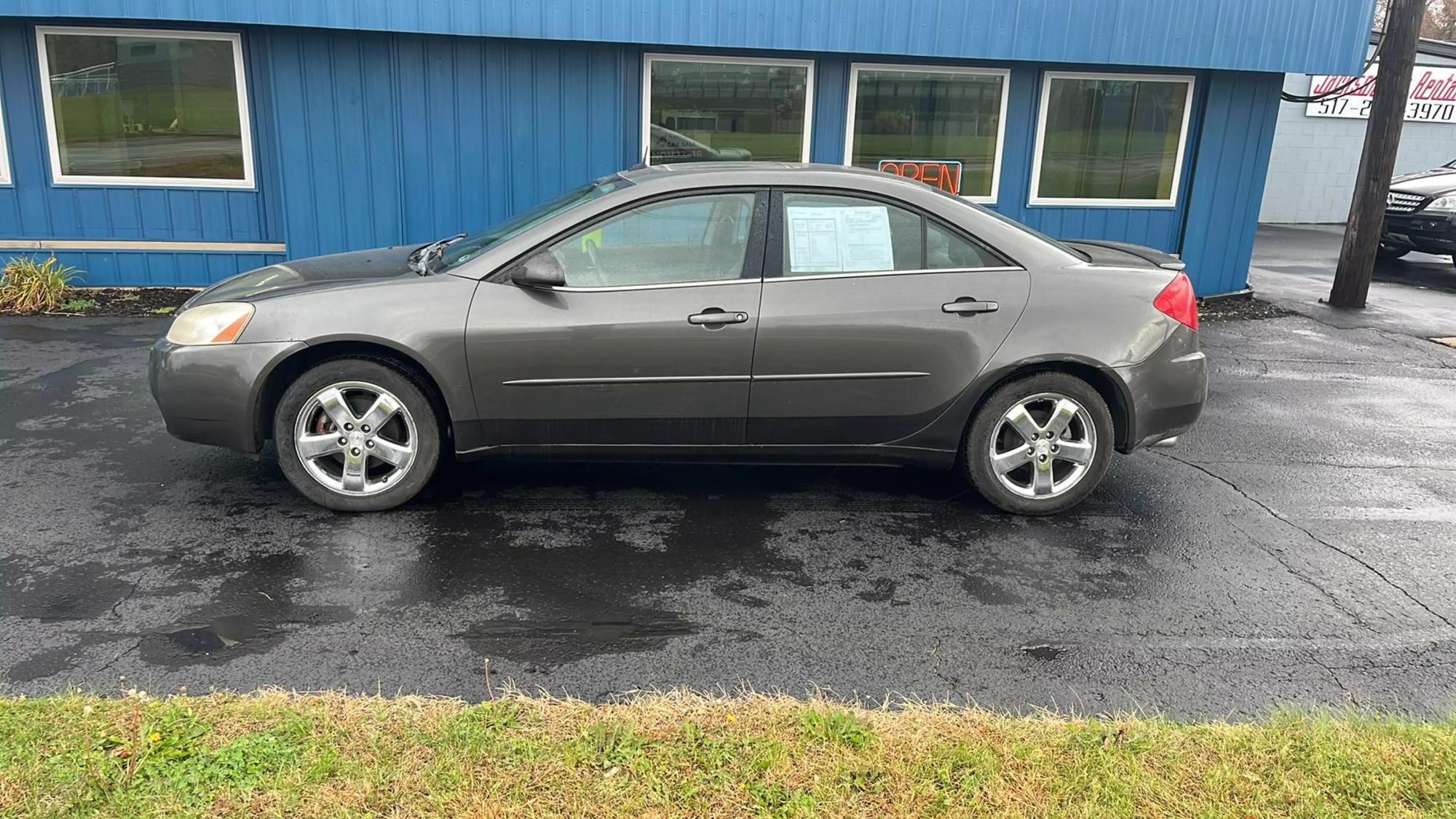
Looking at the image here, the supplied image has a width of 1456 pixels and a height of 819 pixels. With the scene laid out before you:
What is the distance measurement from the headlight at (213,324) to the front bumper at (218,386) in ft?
0.11

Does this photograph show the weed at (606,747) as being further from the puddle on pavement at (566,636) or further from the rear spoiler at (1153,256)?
the rear spoiler at (1153,256)

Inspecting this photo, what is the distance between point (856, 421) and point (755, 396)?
1.59ft

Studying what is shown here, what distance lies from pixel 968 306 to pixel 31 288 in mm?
7968

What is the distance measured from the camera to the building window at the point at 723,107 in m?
9.51

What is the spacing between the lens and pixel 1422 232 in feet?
44.3

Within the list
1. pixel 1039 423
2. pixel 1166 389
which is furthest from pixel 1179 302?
pixel 1039 423

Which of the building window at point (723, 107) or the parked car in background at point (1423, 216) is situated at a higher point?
the building window at point (723, 107)

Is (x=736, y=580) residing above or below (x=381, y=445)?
below

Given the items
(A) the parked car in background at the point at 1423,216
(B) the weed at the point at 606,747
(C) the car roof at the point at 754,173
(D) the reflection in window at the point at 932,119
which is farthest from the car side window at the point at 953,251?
(A) the parked car in background at the point at 1423,216

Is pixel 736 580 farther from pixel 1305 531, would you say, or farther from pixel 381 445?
pixel 1305 531

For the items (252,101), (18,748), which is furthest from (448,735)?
(252,101)

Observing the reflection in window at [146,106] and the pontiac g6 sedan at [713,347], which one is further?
the reflection in window at [146,106]

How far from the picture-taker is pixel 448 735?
9.74 feet

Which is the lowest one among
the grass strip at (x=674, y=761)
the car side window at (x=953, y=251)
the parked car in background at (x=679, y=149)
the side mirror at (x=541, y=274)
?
Result: the grass strip at (x=674, y=761)
